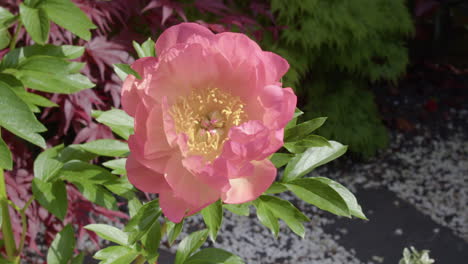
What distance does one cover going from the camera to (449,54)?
4.63m

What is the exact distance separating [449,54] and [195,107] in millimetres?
4388

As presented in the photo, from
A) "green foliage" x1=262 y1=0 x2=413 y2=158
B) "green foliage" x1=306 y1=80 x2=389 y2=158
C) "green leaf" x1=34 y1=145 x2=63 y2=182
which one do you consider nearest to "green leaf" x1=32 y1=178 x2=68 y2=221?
"green leaf" x1=34 y1=145 x2=63 y2=182

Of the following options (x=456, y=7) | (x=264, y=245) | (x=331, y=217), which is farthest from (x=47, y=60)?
(x=456, y=7)

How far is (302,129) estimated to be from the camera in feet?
2.05

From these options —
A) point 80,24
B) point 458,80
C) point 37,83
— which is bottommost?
point 458,80

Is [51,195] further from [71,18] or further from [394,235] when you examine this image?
[394,235]

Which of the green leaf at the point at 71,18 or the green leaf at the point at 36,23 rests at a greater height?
the green leaf at the point at 71,18

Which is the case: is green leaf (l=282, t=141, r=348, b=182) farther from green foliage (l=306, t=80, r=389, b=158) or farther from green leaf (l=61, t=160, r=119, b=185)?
green foliage (l=306, t=80, r=389, b=158)

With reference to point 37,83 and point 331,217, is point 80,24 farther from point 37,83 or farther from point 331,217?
point 331,217

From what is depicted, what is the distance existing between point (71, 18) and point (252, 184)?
0.37m

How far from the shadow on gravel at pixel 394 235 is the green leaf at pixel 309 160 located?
7.44ft

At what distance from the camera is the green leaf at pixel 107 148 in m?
0.73

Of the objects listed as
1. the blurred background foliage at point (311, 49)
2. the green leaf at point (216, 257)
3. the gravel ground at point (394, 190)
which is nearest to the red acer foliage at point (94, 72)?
the blurred background foliage at point (311, 49)

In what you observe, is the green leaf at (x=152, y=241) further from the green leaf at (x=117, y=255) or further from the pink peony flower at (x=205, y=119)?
the pink peony flower at (x=205, y=119)
